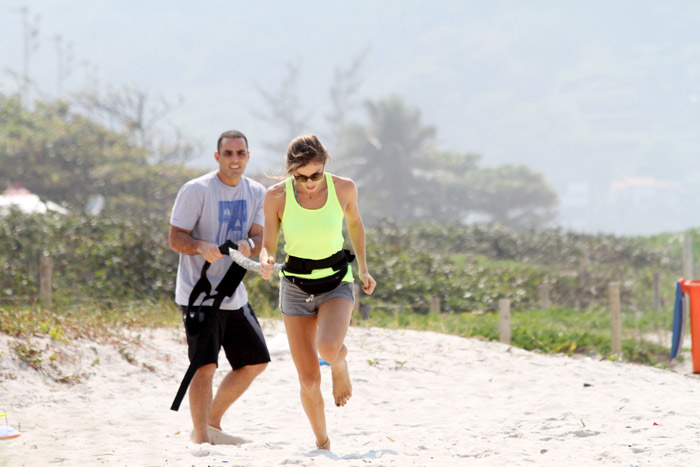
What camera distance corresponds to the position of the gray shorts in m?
4.70

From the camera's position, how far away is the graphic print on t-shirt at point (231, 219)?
198 inches

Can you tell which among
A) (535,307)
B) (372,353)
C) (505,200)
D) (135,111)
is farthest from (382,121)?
(372,353)

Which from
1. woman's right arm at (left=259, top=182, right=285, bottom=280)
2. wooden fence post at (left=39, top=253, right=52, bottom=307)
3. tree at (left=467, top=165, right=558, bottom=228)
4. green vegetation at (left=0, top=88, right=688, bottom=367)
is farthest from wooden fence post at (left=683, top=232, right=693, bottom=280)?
tree at (left=467, top=165, right=558, bottom=228)

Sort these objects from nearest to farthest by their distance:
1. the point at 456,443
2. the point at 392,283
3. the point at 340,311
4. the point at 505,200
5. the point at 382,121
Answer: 1. the point at 340,311
2. the point at 456,443
3. the point at 392,283
4. the point at 382,121
5. the point at 505,200

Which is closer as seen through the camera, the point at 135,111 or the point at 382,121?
the point at 135,111

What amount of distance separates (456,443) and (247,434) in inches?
63.5

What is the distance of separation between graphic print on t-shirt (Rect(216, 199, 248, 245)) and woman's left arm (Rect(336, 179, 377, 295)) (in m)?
0.65

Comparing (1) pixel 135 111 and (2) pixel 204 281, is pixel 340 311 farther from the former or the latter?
(1) pixel 135 111

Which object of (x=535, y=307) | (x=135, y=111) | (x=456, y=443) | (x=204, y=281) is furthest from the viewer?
(x=135, y=111)

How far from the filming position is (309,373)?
473 centimetres

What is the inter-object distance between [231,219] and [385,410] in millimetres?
2731

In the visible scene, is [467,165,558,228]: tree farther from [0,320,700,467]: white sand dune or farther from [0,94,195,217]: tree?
[0,320,700,467]: white sand dune

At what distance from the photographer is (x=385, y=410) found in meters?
7.04

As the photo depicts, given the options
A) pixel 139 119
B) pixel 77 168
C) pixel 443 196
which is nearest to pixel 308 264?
pixel 77 168
